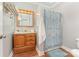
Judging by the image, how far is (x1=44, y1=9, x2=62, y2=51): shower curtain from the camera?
1.04 metres

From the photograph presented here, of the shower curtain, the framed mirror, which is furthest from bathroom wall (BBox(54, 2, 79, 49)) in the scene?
the framed mirror

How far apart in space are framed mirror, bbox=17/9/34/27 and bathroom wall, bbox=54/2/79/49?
36 cm

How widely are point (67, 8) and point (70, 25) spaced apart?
0.22 meters

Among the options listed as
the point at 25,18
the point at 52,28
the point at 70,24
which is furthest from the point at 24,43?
the point at 70,24

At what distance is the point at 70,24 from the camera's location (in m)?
1.00

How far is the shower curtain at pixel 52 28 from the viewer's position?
1.04m

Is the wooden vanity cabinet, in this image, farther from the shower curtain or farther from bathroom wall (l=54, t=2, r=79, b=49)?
bathroom wall (l=54, t=2, r=79, b=49)

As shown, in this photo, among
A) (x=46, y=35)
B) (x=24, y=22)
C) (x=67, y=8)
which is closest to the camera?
(x=67, y=8)

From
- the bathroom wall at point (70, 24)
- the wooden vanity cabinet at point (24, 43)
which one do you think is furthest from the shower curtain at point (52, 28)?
the wooden vanity cabinet at point (24, 43)

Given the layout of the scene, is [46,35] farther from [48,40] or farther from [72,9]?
[72,9]

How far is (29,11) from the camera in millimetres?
975

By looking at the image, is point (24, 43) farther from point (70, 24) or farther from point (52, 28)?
point (70, 24)

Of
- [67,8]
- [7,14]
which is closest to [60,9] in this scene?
[67,8]

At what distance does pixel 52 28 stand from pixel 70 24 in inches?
10.7
